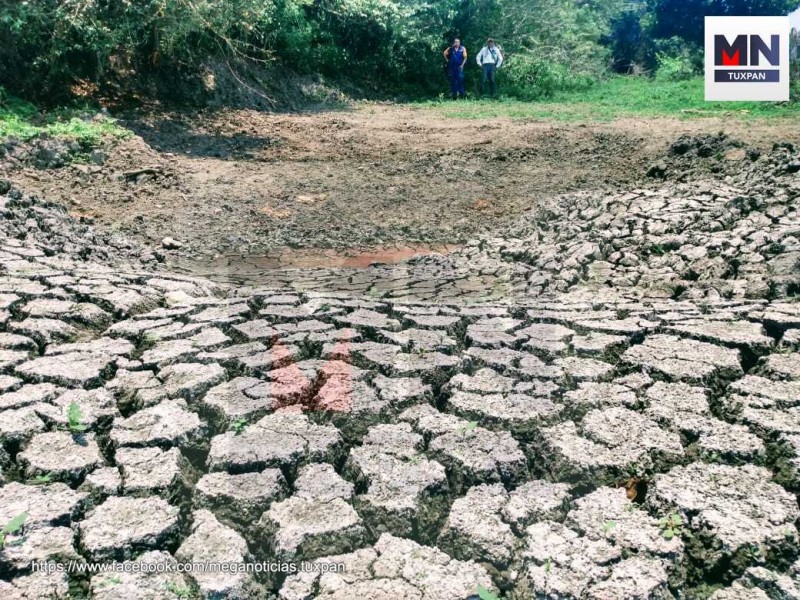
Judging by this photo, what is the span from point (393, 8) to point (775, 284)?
13.2 meters

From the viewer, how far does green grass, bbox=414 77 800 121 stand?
11.4 m

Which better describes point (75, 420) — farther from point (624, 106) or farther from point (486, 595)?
point (624, 106)

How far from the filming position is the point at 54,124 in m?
9.39

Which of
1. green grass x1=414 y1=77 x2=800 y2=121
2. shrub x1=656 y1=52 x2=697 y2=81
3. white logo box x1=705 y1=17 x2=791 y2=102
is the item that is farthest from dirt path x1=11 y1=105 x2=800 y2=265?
shrub x1=656 y1=52 x2=697 y2=81

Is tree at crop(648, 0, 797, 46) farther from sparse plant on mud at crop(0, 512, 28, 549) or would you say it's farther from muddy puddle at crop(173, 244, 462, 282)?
sparse plant on mud at crop(0, 512, 28, 549)

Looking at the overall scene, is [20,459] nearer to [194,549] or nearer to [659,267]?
[194,549]

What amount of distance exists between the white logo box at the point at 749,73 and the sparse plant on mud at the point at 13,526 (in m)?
12.7

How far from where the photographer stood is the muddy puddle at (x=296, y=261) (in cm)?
639

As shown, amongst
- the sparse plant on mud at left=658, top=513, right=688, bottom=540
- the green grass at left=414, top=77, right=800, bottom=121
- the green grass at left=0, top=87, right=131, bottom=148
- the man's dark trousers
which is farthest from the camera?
the man's dark trousers

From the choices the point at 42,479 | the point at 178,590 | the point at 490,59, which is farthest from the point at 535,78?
the point at 178,590

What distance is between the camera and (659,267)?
5582mm

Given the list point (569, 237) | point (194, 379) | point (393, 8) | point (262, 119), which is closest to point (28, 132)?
point (262, 119)

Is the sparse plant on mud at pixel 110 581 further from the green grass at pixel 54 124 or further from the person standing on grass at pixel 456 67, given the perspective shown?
the person standing on grass at pixel 456 67

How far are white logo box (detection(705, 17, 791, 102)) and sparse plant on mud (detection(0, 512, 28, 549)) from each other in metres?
12.7
